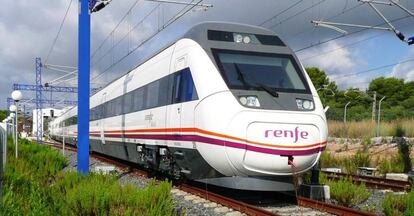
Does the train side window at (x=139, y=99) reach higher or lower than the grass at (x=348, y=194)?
higher

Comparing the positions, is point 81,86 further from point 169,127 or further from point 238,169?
point 238,169

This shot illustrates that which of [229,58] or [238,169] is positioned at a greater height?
[229,58]

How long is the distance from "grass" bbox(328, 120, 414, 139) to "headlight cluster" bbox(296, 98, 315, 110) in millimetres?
21023

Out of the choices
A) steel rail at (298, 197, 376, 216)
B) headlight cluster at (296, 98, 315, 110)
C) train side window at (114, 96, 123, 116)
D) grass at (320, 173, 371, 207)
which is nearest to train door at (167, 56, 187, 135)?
headlight cluster at (296, 98, 315, 110)

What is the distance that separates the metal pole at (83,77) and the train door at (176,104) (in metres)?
4.92

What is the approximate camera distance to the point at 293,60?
10.7 metres

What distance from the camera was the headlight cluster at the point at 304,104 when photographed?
382 inches

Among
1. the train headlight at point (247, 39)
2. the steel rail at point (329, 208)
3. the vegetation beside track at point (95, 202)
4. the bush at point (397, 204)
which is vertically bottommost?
the steel rail at point (329, 208)

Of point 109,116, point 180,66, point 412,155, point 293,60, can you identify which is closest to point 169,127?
point 180,66

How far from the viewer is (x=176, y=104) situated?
11328mm

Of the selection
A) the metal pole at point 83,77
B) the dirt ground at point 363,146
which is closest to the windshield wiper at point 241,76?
the metal pole at point 83,77

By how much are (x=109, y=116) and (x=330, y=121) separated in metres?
21.5

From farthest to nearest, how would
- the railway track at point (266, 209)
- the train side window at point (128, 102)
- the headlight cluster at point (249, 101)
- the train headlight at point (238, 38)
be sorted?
the train side window at point (128, 102), the train headlight at point (238, 38), the headlight cluster at point (249, 101), the railway track at point (266, 209)

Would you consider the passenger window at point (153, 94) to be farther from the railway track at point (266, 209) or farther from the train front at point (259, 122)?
the train front at point (259, 122)
